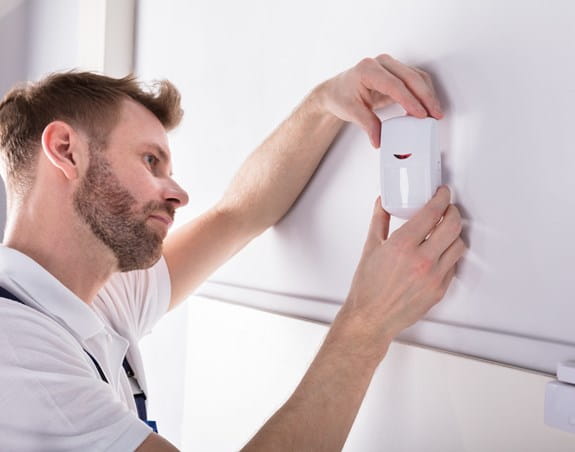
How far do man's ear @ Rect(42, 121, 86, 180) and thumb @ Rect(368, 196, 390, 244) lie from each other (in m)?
0.42

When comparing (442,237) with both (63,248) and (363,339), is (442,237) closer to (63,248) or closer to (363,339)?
(363,339)

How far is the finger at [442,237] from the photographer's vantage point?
1.98 ft

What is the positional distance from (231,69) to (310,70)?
19 centimetres

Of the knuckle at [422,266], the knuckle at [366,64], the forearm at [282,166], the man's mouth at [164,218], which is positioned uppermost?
the knuckle at [366,64]

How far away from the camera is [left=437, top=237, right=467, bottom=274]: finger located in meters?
0.61

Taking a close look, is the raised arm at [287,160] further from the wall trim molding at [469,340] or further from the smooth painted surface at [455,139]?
the wall trim molding at [469,340]

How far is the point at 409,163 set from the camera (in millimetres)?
601

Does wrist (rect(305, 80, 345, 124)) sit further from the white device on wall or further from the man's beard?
the man's beard

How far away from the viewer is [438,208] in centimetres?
61

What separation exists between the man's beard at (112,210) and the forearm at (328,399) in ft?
1.08

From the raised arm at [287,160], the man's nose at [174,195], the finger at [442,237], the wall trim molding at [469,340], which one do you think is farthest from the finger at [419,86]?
the man's nose at [174,195]

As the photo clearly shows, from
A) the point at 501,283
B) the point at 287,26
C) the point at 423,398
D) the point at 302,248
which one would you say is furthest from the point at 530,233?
the point at 287,26

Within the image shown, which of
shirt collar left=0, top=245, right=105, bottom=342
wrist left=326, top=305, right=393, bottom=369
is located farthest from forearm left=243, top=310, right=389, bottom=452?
shirt collar left=0, top=245, right=105, bottom=342

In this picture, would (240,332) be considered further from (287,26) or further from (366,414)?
(287,26)
